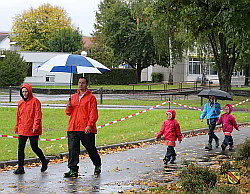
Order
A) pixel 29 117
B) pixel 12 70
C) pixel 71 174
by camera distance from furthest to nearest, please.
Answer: pixel 12 70 → pixel 29 117 → pixel 71 174

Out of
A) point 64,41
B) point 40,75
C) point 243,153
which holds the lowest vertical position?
point 243,153

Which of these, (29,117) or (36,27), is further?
(36,27)

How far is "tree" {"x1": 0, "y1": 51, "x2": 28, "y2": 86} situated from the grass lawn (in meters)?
23.8

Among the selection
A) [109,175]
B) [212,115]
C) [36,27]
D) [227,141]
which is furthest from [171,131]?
[36,27]

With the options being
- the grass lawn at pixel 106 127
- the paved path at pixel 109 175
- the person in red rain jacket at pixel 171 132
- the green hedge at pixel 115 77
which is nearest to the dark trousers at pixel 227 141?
the paved path at pixel 109 175

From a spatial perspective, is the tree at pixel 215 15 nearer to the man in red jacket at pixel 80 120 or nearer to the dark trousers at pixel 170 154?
the dark trousers at pixel 170 154

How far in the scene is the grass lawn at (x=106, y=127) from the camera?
1411cm

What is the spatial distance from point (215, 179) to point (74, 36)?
73.4m

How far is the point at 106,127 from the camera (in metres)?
19.8

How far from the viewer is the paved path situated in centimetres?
859

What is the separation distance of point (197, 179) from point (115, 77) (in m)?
52.8

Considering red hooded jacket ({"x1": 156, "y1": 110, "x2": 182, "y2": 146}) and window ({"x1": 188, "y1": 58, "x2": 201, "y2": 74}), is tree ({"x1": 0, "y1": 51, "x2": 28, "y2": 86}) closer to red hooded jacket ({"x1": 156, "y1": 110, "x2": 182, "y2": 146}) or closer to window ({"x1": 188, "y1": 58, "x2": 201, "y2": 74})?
window ({"x1": 188, "y1": 58, "x2": 201, "y2": 74})

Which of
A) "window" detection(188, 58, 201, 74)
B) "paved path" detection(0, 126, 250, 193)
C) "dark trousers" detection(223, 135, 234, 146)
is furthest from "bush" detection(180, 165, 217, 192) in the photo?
"window" detection(188, 58, 201, 74)

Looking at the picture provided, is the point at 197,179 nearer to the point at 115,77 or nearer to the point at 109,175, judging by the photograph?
the point at 109,175
